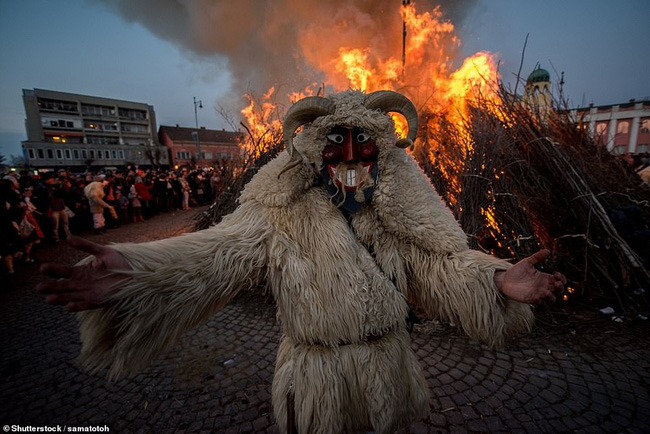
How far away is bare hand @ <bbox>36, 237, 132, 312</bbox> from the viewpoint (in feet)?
3.06

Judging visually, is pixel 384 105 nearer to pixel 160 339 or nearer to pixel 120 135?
pixel 160 339

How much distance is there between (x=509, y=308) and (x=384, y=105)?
4.48 feet

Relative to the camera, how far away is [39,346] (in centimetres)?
403

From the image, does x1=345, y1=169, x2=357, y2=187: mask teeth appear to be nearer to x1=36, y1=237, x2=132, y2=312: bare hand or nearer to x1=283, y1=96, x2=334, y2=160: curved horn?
x1=283, y1=96, x2=334, y2=160: curved horn

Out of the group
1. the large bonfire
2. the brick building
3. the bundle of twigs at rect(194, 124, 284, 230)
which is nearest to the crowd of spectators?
the bundle of twigs at rect(194, 124, 284, 230)

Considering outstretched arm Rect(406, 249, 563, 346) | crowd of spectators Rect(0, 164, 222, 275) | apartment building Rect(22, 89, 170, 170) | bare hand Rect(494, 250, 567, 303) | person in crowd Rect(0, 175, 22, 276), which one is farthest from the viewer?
apartment building Rect(22, 89, 170, 170)

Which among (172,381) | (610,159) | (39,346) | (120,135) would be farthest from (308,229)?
(120,135)

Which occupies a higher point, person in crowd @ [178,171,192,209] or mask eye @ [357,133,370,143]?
mask eye @ [357,133,370,143]

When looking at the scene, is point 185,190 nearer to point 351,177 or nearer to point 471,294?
point 351,177

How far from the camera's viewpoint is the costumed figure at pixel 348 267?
4.83 ft

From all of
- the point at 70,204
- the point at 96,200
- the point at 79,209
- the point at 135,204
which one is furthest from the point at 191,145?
the point at 96,200

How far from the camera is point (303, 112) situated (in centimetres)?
156

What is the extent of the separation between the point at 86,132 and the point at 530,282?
229 ft

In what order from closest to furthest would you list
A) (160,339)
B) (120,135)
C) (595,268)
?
(160,339)
(595,268)
(120,135)
